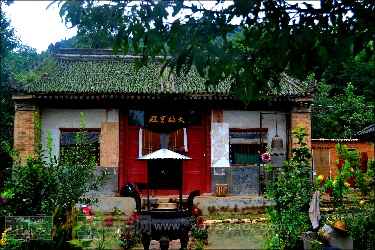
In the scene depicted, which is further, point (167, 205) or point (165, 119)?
point (165, 119)

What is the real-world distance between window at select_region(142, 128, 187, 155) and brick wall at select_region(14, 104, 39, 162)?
3.30 meters

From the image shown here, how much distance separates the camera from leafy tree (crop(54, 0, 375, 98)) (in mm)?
3812

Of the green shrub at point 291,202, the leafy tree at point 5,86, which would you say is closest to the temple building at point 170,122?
the leafy tree at point 5,86

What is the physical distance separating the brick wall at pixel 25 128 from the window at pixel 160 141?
3.30 m

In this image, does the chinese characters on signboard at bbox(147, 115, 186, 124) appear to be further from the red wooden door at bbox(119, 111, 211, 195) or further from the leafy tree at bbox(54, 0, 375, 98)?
the leafy tree at bbox(54, 0, 375, 98)

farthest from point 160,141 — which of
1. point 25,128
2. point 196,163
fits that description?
point 25,128

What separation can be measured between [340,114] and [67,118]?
48.5 feet

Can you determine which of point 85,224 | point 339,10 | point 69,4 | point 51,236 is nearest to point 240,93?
point 339,10

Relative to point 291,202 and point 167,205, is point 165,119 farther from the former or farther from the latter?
point 291,202

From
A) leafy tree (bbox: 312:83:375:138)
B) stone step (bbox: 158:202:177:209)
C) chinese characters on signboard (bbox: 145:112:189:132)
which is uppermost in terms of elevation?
leafy tree (bbox: 312:83:375:138)

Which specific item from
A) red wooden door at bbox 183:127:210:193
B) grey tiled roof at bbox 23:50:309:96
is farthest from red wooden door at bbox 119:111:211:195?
grey tiled roof at bbox 23:50:309:96

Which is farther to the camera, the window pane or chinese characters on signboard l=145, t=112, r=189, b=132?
the window pane

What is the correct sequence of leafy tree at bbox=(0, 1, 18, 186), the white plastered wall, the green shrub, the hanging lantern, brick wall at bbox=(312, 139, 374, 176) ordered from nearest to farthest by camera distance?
the green shrub < leafy tree at bbox=(0, 1, 18, 186) < the hanging lantern < the white plastered wall < brick wall at bbox=(312, 139, 374, 176)

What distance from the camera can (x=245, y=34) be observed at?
413 centimetres
